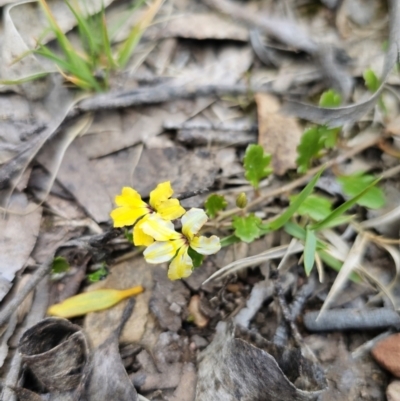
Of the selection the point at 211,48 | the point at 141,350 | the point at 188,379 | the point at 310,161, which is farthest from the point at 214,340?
the point at 211,48

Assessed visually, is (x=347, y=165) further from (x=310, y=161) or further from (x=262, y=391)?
(x=262, y=391)

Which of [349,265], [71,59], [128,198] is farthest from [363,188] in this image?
[71,59]

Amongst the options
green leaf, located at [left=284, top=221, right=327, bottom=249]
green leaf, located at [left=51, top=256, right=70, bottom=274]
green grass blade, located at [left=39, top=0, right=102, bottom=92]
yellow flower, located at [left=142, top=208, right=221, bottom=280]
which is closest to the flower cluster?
yellow flower, located at [left=142, top=208, right=221, bottom=280]

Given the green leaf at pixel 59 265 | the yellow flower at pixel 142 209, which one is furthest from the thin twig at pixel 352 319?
the green leaf at pixel 59 265

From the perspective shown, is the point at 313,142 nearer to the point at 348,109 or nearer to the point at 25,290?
the point at 348,109

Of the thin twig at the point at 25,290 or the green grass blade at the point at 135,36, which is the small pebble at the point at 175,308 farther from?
the green grass blade at the point at 135,36

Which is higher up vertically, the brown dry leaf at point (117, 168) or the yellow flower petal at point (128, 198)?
the yellow flower petal at point (128, 198)

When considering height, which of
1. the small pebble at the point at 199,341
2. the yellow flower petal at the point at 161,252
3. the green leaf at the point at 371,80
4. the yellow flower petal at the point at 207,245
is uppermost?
the yellow flower petal at the point at 161,252
